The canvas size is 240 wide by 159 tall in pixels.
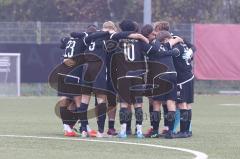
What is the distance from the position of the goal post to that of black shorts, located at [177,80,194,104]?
15.3m

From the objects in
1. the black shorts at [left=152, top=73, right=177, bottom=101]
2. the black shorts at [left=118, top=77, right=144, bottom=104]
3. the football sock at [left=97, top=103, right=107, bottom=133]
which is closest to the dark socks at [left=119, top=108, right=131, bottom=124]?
the black shorts at [left=118, top=77, right=144, bottom=104]

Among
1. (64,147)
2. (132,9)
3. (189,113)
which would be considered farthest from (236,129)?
(132,9)

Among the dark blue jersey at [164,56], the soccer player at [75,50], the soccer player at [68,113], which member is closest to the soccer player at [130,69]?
the dark blue jersey at [164,56]

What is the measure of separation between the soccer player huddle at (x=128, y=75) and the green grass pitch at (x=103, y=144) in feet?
1.61

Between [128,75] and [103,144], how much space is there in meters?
1.68

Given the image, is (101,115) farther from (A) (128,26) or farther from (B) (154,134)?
(A) (128,26)

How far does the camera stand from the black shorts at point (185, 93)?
15625 millimetres

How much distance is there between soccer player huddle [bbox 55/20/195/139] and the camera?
15242mm

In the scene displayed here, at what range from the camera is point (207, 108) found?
80.6 ft

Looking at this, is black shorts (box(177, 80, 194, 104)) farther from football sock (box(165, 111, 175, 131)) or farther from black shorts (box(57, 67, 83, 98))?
black shorts (box(57, 67, 83, 98))

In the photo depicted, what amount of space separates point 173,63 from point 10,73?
621 inches

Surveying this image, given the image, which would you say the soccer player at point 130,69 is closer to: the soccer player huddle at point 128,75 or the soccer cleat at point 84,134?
the soccer player huddle at point 128,75

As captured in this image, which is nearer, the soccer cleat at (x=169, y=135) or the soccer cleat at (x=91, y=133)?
the soccer cleat at (x=169, y=135)

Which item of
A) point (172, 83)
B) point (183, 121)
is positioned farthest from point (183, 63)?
point (183, 121)
